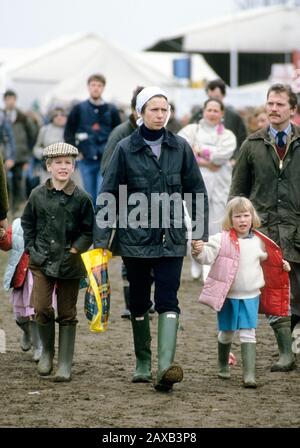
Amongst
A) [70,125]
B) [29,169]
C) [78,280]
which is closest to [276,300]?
[78,280]

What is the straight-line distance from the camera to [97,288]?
8.98 m

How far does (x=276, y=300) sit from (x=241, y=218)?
2.22 feet

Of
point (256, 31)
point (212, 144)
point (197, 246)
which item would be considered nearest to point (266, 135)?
point (197, 246)

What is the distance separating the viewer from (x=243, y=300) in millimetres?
9172

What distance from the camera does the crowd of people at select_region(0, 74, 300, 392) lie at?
29.1 feet

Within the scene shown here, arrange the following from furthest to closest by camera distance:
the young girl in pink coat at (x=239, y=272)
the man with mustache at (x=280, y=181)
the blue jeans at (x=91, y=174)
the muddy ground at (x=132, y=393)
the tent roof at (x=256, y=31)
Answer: the tent roof at (x=256, y=31) < the blue jeans at (x=91, y=174) < the man with mustache at (x=280, y=181) < the young girl in pink coat at (x=239, y=272) < the muddy ground at (x=132, y=393)

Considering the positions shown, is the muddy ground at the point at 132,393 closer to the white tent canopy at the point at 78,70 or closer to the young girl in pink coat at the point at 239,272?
the young girl in pink coat at the point at 239,272

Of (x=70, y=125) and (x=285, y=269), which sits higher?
(x=70, y=125)

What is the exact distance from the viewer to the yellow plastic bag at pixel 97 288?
29.3 feet

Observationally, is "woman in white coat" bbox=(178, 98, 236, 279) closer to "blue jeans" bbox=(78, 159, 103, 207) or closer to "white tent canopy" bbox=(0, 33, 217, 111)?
"blue jeans" bbox=(78, 159, 103, 207)

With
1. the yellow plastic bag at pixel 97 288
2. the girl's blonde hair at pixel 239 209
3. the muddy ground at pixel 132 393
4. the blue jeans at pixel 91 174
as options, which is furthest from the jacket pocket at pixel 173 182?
the blue jeans at pixel 91 174

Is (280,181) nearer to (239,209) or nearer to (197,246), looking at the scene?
(239,209)
